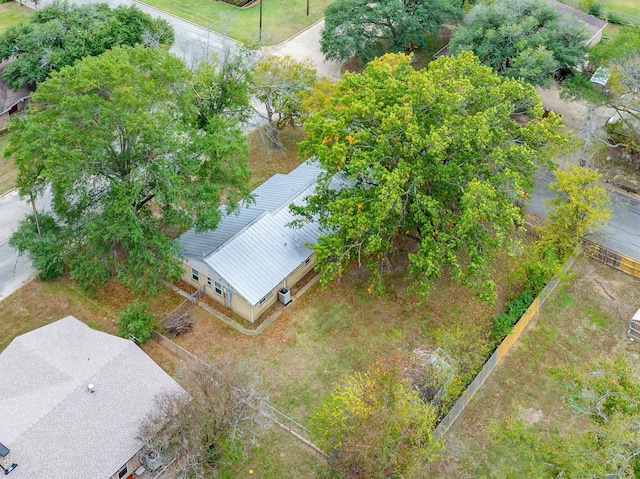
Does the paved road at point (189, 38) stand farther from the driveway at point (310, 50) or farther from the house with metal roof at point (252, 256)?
the house with metal roof at point (252, 256)

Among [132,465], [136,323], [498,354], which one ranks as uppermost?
[498,354]

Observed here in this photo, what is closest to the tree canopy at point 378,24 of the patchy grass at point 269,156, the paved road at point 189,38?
the patchy grass at point 269,156

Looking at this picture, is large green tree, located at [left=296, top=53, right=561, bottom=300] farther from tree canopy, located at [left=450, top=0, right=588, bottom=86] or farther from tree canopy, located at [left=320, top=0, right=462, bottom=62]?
tree canopy, located at [left=320, top=0, right=462, bottom=62]

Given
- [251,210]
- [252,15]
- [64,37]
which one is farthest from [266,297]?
[252,15]

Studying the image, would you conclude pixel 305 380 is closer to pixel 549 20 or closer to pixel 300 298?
pixel 300 298

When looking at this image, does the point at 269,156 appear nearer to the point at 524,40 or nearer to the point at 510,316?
the point at 524,40

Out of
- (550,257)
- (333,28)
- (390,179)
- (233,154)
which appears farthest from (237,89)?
(550,257)
